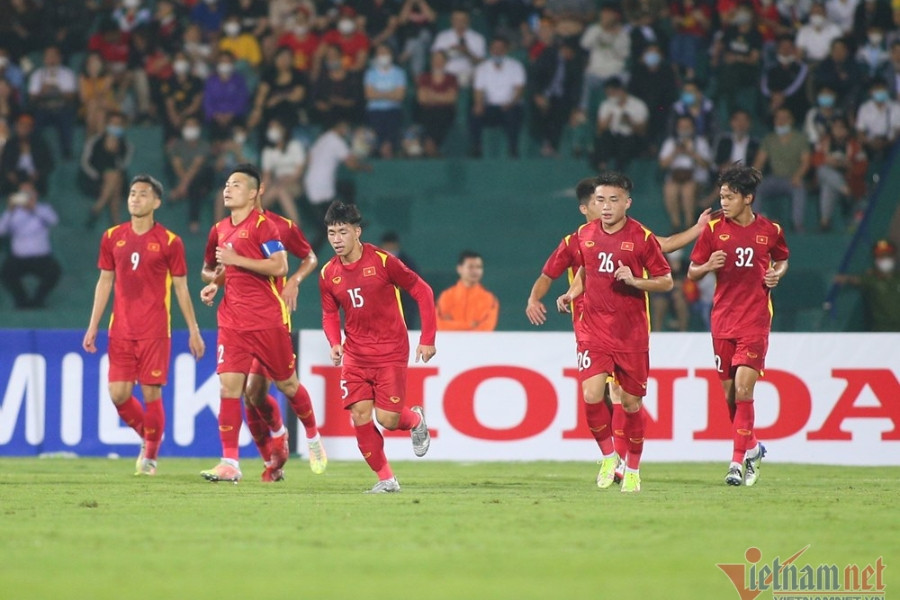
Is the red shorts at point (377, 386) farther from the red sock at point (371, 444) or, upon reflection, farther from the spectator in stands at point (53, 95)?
the spectator in stands at point (53, 95)

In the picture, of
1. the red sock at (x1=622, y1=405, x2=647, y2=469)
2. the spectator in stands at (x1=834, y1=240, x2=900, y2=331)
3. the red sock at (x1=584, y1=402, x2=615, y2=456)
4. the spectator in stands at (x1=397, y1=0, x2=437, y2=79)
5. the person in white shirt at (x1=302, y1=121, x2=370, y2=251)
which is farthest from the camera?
the spectator in stands at (x1=397, y1=0, x2=437, y2=79)

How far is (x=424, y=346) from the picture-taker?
10938mm

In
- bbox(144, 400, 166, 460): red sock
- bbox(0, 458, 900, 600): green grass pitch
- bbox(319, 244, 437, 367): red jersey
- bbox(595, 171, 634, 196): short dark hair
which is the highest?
bbox(595, 171, 634, 196): short dark hair

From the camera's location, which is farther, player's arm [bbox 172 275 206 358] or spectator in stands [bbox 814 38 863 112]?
spectator in stands [bbox 814 38 863 112]

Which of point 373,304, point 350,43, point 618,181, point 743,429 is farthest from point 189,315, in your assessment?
point 350,43

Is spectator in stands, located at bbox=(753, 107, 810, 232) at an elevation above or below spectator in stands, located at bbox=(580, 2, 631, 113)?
below

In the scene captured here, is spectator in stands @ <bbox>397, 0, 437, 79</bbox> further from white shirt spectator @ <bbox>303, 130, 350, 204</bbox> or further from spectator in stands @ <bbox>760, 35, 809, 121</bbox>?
spectator in stands @ <bbox>760, 35, 809, 121</bbox>

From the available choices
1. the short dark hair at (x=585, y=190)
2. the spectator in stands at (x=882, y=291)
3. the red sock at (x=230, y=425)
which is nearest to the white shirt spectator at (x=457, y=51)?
the spectator in stands at (x=882, y=291)

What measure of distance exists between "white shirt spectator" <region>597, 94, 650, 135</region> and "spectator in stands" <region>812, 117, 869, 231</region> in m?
2.61

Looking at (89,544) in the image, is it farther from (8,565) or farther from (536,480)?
(536,480)

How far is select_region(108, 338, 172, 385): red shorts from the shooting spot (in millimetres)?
13367

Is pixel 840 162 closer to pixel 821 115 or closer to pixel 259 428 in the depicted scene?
pixel 821 115

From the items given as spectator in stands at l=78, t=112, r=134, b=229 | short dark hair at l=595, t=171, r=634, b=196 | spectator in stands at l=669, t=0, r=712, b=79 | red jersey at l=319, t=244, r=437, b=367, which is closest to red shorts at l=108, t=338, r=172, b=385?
red jersey at l=319, t=244, r=437, b=367

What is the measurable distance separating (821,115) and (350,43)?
715 cm
